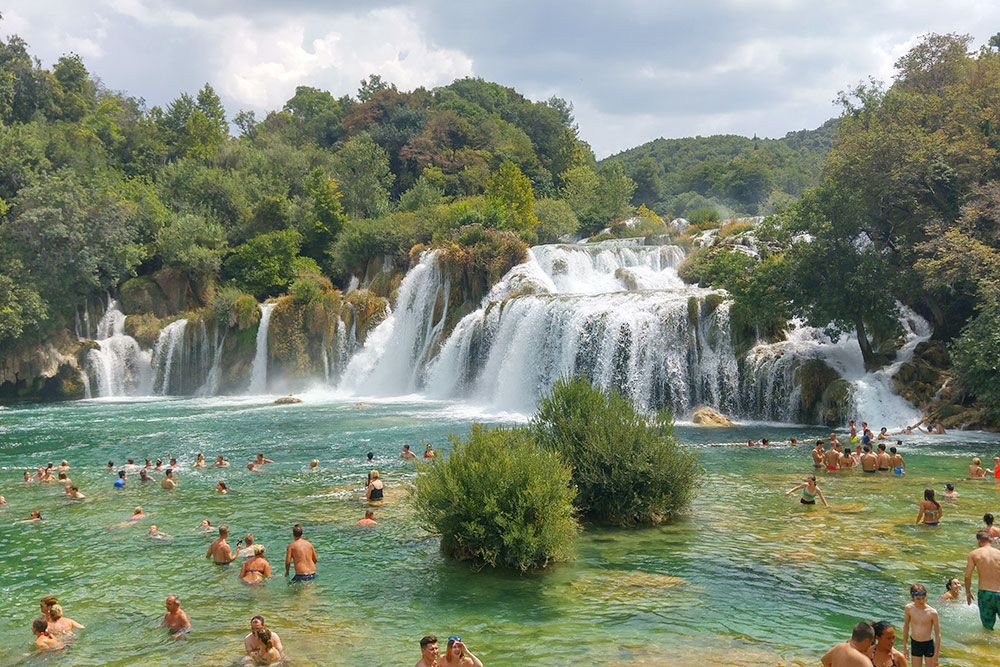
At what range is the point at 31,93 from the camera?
59.3 m

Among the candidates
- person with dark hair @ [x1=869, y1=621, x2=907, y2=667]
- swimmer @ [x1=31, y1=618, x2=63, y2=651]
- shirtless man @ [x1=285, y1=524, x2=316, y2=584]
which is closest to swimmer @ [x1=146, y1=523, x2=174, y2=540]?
shirtless man @ [x1=285, y1=524, x2=316, y2=584]

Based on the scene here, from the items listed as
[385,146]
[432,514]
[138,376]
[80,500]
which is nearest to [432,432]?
[80,500]

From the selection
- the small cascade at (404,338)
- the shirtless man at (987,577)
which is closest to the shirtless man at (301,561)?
the shirtless man at (987,577)

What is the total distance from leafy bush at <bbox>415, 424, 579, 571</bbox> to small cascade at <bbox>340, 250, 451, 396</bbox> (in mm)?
26911

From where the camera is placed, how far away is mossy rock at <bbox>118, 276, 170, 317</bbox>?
4441 centimetres

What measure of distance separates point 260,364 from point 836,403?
30.2 metres

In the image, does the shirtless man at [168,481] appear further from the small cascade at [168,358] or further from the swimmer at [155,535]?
the small cascade at [168,358]

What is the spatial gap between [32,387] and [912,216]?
4282 cm

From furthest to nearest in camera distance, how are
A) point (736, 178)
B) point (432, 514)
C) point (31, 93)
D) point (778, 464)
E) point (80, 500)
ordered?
point (736, 178) → point (31, 93) → point (778, 464) → point (80, 500) → point (432, 514)

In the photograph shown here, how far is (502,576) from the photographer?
11.2 meters

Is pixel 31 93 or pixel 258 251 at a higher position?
pixel 31 93

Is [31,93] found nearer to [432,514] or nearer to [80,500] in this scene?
[80,500]

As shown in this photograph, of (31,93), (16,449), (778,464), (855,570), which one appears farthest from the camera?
(31,93)

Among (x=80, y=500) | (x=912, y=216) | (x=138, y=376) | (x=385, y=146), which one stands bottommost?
(x=80, y=500)
